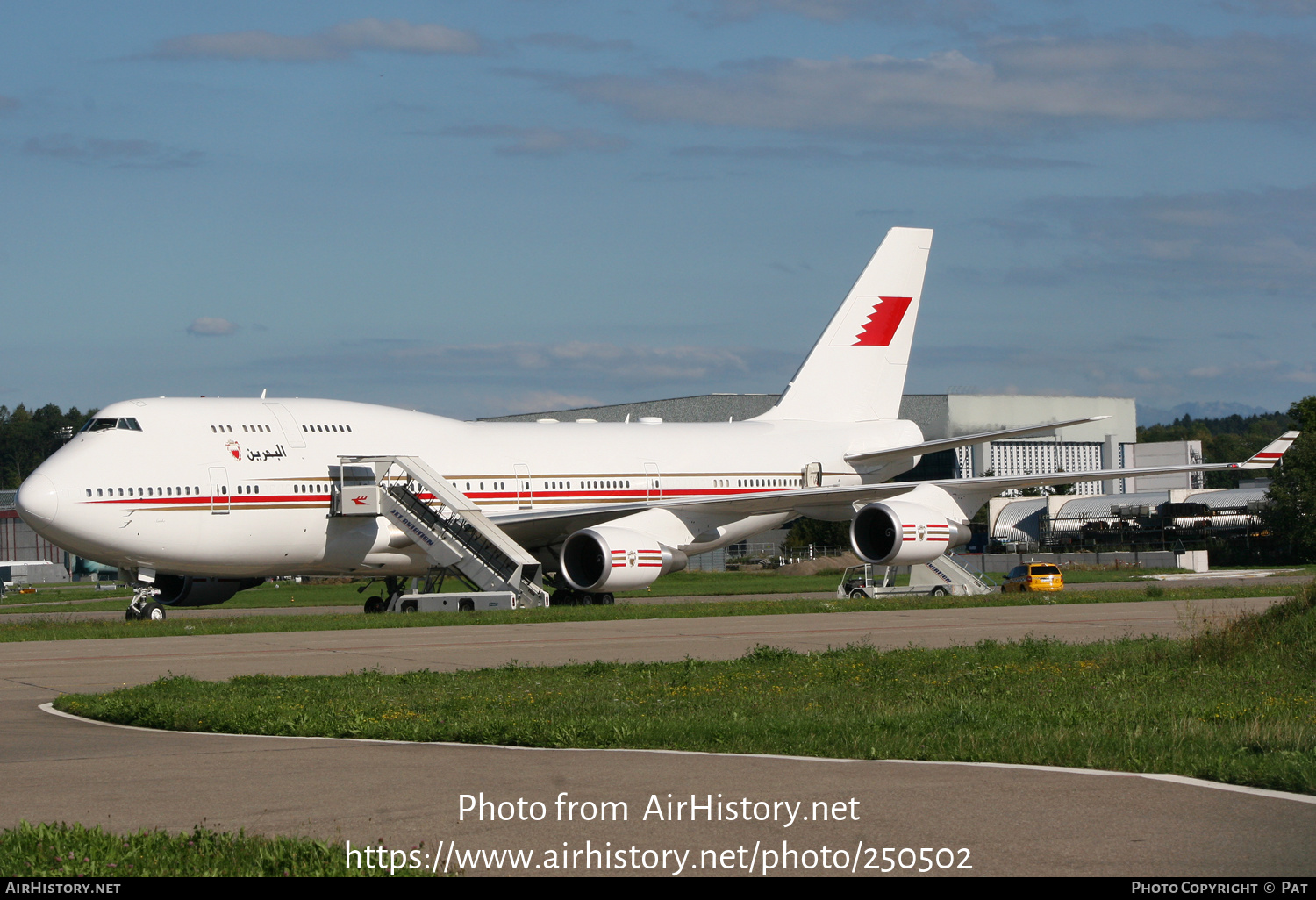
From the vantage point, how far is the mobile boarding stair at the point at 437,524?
32938 mm

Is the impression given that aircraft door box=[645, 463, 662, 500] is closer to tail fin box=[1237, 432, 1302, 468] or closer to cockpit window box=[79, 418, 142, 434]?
cockpit window box=[79, 418, 142, 434]

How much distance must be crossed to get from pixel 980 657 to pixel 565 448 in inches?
826

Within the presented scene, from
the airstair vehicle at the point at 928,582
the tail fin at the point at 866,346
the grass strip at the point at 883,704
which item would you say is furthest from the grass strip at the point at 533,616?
the tail fin at the point at 866,346

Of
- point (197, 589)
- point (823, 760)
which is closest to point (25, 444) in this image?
point (197, 589)

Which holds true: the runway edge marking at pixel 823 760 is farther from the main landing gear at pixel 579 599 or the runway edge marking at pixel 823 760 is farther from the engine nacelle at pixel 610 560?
the main landing gear at pixel 579 599

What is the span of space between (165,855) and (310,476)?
1035 inches

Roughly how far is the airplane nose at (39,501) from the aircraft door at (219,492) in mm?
3131

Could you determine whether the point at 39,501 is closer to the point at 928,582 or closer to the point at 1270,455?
the point at 928,582

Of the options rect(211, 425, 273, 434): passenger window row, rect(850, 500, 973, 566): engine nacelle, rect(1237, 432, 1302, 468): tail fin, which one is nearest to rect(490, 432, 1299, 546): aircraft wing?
rect(1237, 432, 1302, 468): tail fin

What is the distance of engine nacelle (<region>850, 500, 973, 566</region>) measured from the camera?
36.3m

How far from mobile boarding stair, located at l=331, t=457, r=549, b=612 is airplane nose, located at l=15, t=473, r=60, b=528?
5.99 m

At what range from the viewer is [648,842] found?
7215mm
